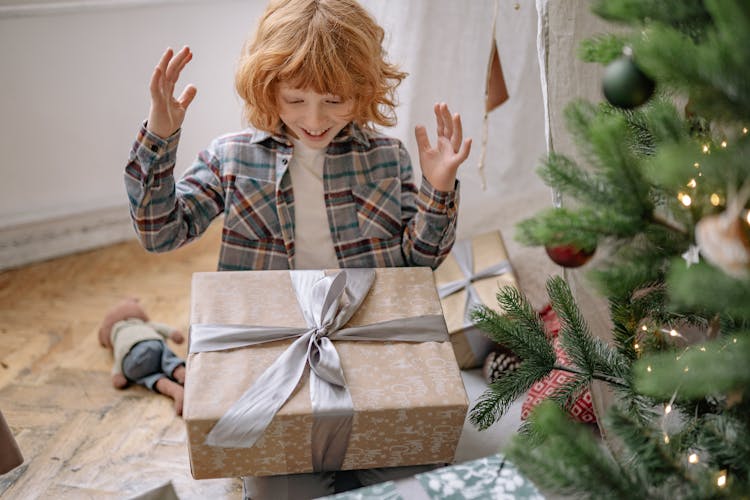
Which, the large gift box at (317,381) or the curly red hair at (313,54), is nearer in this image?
the large gift box at (317,381)

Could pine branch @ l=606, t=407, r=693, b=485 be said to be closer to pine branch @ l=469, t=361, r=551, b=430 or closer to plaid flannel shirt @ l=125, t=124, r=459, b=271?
pine branch @ l=469, t=361, r=551, b=430

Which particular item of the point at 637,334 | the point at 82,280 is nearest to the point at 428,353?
the point at 637,334

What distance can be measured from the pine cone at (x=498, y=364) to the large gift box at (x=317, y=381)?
37 cm

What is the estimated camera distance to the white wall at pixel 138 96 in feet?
5.16

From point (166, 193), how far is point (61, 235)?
0.94 m

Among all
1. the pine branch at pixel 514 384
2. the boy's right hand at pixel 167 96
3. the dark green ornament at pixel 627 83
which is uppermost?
the dark green ornament at pixel 627 83

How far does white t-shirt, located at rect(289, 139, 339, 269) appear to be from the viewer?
4.37 feet

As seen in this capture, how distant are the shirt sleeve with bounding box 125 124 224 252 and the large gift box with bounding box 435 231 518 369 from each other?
50 centimetres

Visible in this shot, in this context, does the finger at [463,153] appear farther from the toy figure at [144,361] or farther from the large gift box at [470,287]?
the toy figure at [144,361]

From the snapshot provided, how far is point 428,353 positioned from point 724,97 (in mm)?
599

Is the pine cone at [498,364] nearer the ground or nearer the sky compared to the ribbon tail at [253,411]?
nearer the ground

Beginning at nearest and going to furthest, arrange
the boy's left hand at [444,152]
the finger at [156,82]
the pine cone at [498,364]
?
the finger at [156,82] → the boy's left hand at [444,152] → the pine cone at [498,364]

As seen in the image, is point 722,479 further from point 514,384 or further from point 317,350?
point 317,350

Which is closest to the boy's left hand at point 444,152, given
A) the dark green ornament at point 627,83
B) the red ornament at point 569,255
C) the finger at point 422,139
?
the finger at point 422,139
